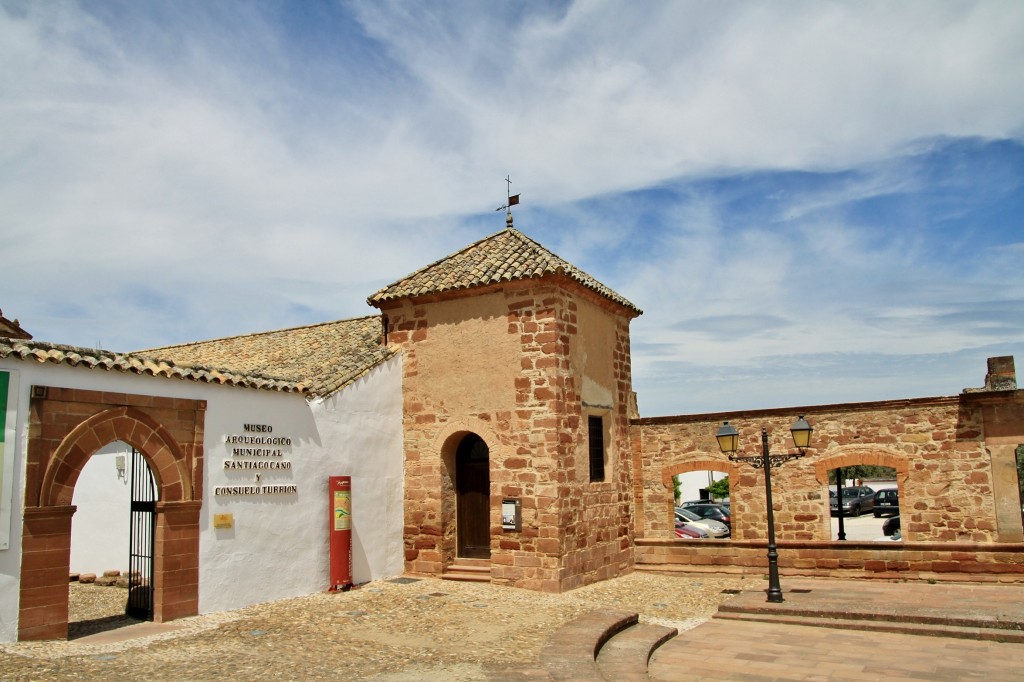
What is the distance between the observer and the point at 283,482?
39.5ft

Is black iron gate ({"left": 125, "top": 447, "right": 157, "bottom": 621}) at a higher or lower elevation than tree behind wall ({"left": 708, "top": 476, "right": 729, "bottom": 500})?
higher

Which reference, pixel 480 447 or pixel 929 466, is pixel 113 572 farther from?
pixel 929 466

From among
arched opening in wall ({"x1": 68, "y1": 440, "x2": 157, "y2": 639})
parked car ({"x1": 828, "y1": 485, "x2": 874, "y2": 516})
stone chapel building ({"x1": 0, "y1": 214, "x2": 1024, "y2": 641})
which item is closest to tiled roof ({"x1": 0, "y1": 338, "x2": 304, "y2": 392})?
stone chapel building ({"x1": 0, "y1": 214, "x2": 1024, "y2": 641})

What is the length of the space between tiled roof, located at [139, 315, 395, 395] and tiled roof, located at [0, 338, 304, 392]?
886mm

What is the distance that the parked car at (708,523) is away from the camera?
21530mm

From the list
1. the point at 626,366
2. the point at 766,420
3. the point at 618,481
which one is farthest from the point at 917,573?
the point at 626,366

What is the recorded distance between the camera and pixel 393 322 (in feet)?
49.7

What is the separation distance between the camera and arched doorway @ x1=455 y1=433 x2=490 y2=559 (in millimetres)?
14312

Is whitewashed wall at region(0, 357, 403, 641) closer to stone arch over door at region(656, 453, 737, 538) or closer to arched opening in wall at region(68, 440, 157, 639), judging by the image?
arched opening in wall at region(68, 440, 157, 639)

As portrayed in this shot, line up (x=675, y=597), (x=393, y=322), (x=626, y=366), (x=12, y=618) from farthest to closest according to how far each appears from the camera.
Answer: (x=626, y=366) → (x=393, y=322) → (x=675, y=597) → (x=12, y=618)

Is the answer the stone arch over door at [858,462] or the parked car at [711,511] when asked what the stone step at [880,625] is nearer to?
the stone arch over door at [858,462]

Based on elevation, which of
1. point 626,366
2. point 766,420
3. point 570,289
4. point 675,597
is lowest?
point 675,597

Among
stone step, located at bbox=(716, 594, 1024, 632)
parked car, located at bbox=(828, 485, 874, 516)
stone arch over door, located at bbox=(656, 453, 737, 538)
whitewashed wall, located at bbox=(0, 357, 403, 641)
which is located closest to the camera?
whitewashed wall, located at bbox=(0, 357, 403, 641)

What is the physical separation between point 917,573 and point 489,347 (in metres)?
8.19
